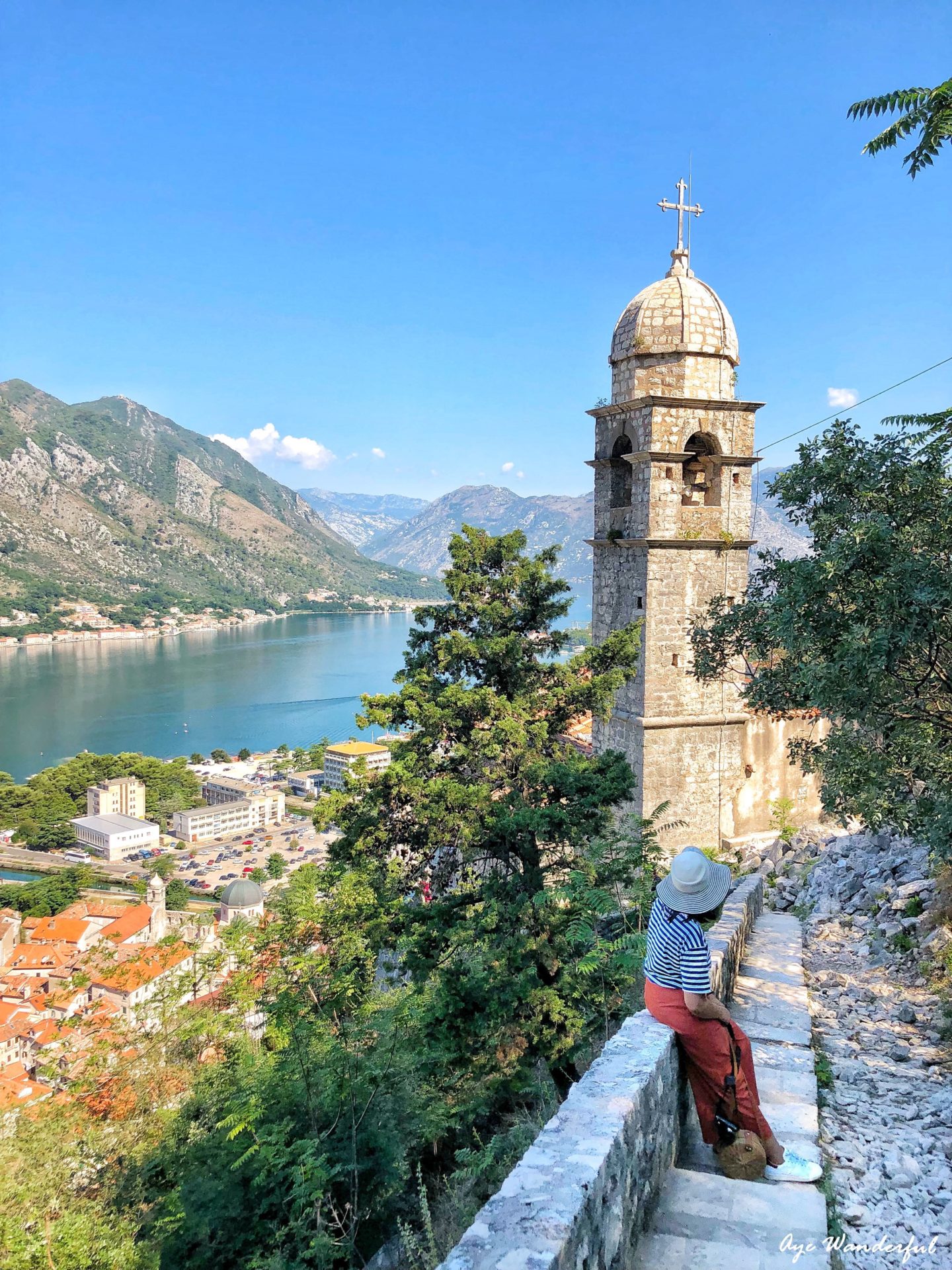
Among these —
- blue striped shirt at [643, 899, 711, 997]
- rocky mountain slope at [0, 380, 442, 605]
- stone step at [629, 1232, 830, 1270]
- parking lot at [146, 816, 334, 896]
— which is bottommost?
parking lot at [146, 816, 334, 896]

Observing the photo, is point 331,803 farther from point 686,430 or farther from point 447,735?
point 686,430

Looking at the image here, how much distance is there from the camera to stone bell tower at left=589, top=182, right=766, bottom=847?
885 cm

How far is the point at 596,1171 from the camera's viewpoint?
1725 millimetres

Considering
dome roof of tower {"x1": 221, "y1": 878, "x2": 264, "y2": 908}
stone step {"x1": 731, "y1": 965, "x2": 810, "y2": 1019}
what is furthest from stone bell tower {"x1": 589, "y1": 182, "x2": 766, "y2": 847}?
dome roof of tower {"x1": 221, "y1": 878, "x2": 264, "y2": 908}

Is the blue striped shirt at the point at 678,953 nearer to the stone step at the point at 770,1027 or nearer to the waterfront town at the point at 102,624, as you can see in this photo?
the stone step at the point at 770,1027

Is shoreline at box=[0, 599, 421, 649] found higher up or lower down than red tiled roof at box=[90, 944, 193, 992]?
lower down

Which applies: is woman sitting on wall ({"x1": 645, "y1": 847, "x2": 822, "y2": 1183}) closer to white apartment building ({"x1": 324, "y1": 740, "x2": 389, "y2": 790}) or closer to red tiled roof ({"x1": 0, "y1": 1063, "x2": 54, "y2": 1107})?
red tiled roof ({"x1": 0, "y1": 1063, "x2": 54, "y2": 1107})

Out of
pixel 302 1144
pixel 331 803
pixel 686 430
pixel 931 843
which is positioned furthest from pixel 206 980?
pixel 686 430

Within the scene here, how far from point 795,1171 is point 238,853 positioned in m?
44.6

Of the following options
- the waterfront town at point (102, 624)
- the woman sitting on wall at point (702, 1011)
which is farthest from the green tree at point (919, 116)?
the waterfront town at point (102, 624)

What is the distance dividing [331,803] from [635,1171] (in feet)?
15.9

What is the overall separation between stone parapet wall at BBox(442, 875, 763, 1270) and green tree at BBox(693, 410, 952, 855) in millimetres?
2030

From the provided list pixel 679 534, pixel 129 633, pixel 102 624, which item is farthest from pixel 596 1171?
pixel 102 624

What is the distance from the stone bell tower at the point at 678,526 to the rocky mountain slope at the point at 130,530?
124 m
